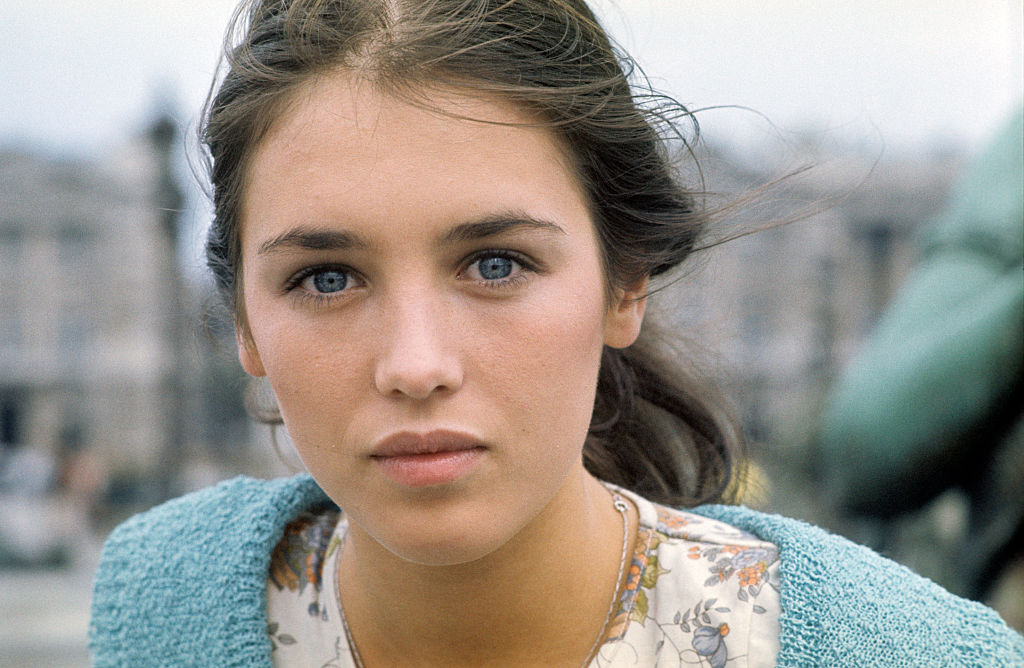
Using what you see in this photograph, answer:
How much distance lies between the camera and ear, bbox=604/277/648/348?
175 cm

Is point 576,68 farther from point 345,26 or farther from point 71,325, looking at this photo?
point 71,325

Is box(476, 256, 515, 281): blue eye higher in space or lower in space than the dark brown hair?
lower

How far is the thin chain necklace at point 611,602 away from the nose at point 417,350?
52cm

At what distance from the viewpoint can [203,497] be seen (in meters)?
2.14

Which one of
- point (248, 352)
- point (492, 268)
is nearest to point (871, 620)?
point (492, 268)

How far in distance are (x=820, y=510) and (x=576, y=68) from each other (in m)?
2.15

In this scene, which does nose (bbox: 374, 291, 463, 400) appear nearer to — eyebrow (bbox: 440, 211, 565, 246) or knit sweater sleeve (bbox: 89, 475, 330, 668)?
eyebrow (bbox: 440, 211, 565, 246)

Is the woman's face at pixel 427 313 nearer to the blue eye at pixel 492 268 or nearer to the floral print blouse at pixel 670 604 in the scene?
the blue eye at pixel 492 268

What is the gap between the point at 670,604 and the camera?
171 cm

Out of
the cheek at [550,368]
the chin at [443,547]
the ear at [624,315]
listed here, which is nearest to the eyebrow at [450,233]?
the cheek at [550,368]

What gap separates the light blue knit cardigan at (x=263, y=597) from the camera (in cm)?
159

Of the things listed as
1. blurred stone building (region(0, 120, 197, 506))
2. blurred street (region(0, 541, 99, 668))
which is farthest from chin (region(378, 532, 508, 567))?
blurred stone building (region(0, 120, 197, 506))

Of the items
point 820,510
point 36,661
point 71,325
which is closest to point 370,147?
point 820,510

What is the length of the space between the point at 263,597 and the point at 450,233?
0.81 m
